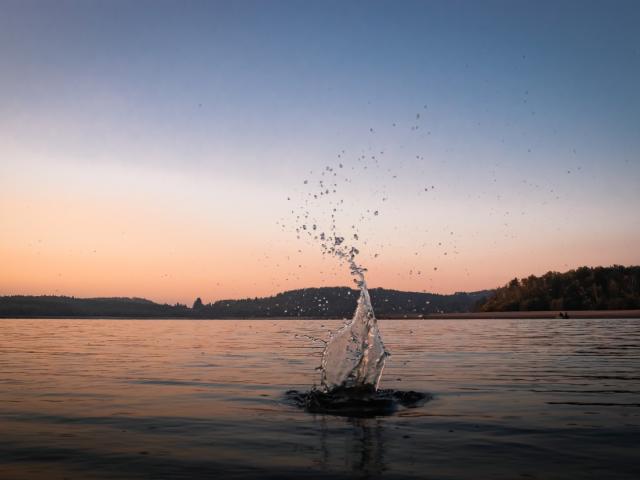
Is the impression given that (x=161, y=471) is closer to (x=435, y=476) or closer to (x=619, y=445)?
(x=435, y=476)

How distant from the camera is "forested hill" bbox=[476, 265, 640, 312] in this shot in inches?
5832

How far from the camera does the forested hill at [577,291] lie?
148125 millimetres

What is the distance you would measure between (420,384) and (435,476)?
916 centimetres

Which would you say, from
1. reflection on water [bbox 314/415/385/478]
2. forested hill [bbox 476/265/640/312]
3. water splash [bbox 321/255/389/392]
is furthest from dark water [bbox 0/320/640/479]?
forested hill [bbox 476/265/640/312]

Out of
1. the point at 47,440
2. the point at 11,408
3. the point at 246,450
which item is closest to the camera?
the point at 246,450

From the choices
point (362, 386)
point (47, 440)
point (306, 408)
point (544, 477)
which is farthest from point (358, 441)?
point (362, 386)

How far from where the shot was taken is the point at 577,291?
6161 inches

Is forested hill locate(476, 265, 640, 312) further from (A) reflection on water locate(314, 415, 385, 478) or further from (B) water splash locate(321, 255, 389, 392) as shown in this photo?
(A) reflection on water locate(314, 415, 385, 478)

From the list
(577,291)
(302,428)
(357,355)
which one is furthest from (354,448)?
(577,291)

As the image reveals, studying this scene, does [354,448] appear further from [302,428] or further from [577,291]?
[577,291]

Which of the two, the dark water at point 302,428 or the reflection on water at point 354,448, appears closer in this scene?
the reflection on water at point 354,448

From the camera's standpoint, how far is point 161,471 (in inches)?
265

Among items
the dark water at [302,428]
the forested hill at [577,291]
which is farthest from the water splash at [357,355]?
the forested hill at [577,291]

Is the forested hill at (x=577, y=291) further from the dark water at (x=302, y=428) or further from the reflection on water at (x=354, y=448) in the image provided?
the reflection on water at (x=354, y=448)
